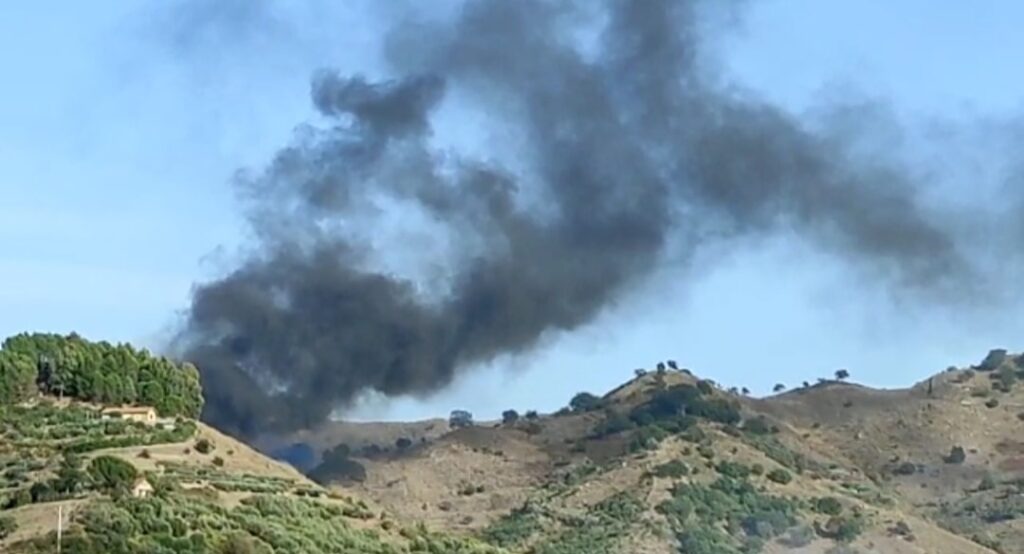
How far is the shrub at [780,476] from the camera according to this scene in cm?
12439

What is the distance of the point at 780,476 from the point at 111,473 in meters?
64.7

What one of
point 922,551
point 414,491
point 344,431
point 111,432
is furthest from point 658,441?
point 111,432

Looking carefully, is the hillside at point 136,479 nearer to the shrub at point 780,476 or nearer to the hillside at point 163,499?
the hillside at point 163,499

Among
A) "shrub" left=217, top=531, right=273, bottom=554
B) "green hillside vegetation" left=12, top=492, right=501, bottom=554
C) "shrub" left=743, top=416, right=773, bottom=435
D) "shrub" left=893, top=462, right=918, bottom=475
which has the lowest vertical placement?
"shrub" left=217, top=531, right=273, bottom=554

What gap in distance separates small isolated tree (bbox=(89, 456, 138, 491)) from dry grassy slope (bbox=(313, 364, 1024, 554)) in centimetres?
3985

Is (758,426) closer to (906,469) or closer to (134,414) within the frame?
(906,469)

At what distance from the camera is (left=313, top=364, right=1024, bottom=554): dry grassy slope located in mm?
116188

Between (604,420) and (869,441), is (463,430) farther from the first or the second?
(869,441)

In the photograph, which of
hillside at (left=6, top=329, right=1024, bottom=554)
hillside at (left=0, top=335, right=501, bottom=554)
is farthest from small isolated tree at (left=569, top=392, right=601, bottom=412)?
hillside at (left=0, top=335, right=501, bottom=554)

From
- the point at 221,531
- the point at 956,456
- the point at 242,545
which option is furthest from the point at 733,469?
the point at 242,545

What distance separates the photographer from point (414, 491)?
124 m

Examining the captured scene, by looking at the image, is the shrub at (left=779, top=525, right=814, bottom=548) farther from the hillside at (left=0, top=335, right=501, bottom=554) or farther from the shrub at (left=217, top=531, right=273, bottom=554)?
the shrub at (left=217, top=531, right=273, bottom=554)

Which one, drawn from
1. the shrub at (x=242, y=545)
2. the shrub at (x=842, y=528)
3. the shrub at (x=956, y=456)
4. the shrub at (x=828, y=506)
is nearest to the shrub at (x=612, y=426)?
the shrub at (x=956, y=456)

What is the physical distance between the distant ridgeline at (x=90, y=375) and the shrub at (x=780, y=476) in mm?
39087
